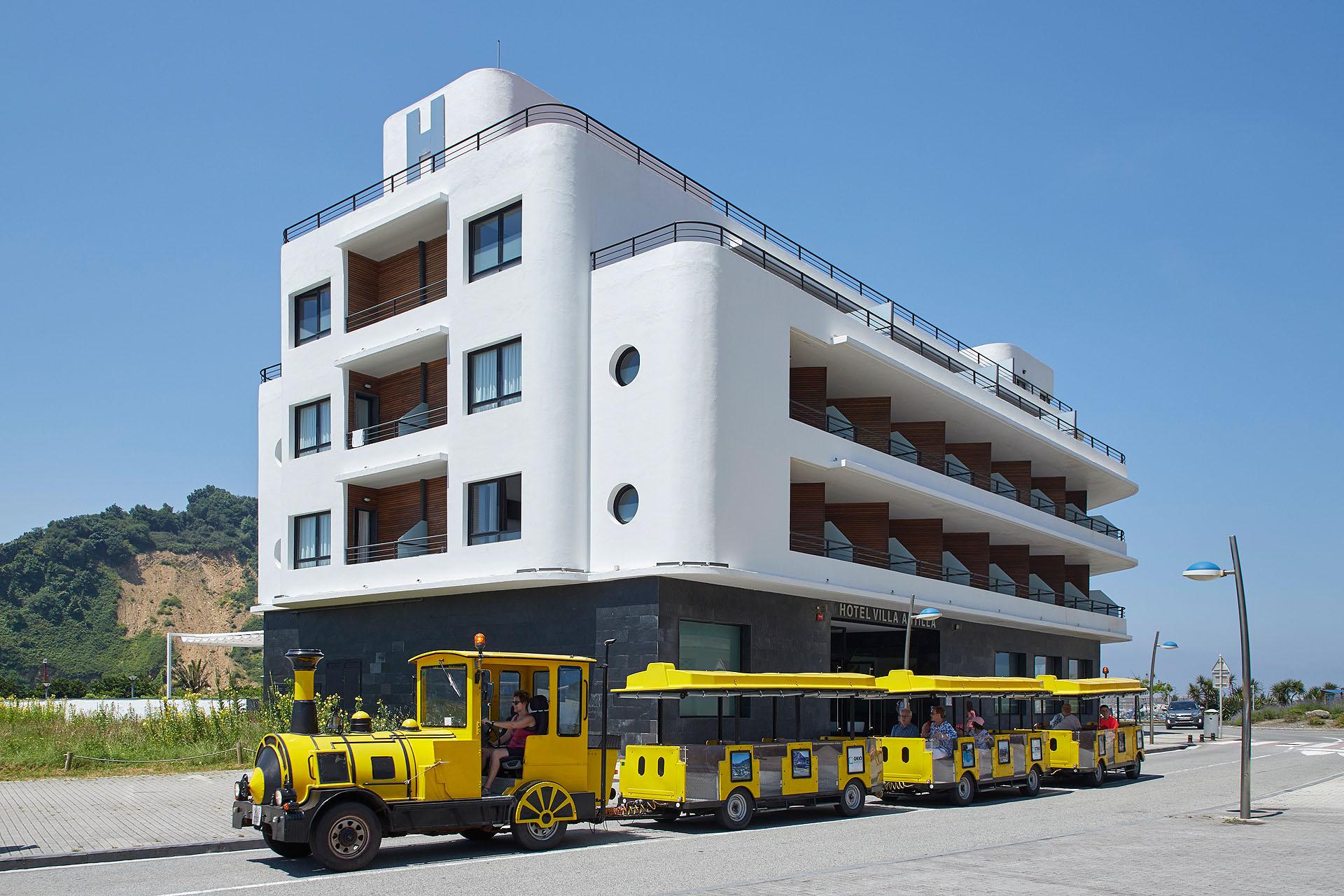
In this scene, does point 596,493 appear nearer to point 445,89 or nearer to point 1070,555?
point 445,89

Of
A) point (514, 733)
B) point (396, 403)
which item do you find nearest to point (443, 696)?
point (514, 733)

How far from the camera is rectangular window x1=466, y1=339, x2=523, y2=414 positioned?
27594mm

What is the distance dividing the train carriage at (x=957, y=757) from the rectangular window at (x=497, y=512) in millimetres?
9632

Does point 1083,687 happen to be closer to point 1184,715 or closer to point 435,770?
point 435,770

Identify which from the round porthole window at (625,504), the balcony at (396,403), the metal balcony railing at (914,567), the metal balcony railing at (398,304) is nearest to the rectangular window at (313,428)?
the balcony at (396,403)

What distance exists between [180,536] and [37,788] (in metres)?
134

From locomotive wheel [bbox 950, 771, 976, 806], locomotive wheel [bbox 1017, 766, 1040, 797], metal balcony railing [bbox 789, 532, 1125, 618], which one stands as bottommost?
locomotive wheel [bbox 1017, 766, 1040, 797]

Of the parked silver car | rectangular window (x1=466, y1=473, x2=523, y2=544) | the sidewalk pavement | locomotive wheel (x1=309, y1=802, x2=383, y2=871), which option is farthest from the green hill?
locomotive wheel (x1=309, y1=802, x2=383, y2=871)

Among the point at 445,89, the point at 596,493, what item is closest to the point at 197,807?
the point at 596,493

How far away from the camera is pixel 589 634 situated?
25.9 meters

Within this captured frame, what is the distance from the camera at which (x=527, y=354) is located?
27.0 meters

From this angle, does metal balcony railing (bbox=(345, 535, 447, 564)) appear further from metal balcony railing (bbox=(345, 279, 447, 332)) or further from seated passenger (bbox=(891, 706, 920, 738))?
seated passenger (bbox=(891, 706, 920, 738))

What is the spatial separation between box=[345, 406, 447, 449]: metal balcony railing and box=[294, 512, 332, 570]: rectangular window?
226 centimetres

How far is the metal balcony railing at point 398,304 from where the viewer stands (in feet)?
101
